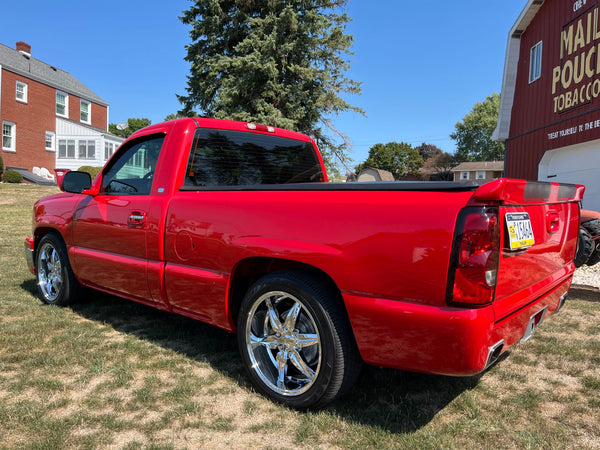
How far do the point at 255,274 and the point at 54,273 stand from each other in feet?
9.65

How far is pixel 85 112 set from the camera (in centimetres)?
3603

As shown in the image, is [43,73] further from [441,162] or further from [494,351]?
[441,162]

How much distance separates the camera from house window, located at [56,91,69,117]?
32.9 m

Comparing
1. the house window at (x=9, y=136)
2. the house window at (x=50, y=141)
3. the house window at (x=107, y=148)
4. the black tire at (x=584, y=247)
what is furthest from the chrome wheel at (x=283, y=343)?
the house window at (x=50, y=141)

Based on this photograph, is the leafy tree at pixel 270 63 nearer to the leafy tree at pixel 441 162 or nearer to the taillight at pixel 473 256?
the taillight at pixel 473 256

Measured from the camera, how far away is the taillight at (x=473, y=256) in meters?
1.99

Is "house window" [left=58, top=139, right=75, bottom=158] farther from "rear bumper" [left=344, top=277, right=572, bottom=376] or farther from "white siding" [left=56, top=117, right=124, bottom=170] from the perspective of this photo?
"rear bumper" [left=344, top=277, right=572, bottom=376]

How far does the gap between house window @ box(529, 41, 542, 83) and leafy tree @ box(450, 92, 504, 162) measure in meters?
63.0

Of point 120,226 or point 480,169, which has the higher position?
point 480,169

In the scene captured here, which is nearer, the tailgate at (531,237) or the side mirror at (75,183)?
the tailgate at (531,237)

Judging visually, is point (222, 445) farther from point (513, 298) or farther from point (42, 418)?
point (513, 298)

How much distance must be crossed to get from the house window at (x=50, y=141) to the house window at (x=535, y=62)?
102 feet

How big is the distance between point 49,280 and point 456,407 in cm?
440

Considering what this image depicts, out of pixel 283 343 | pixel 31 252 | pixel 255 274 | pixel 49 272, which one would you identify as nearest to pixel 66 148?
pixel 31 252
